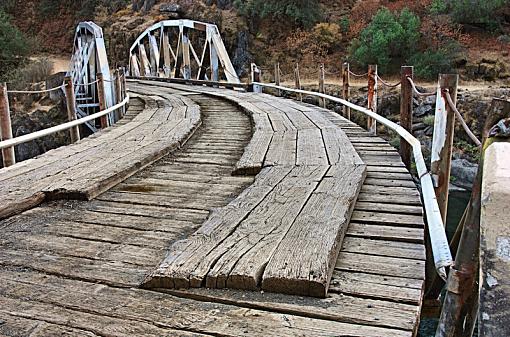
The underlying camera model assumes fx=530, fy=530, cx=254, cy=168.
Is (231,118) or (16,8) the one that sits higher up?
(16,8)

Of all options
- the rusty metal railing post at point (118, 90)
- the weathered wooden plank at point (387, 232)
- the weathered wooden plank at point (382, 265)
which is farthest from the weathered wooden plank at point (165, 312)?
the rusty metal railing post at point (118, 90)

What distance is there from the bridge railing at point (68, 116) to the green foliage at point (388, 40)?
44.7ft

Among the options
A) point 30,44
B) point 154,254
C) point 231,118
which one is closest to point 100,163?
point 154,254

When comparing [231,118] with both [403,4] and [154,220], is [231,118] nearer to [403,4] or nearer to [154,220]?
[154,220]

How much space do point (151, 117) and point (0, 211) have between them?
4.58 metres

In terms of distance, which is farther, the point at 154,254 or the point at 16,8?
the point at 16,8

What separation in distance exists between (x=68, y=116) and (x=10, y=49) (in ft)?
74.1

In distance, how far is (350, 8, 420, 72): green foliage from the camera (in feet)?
70.2

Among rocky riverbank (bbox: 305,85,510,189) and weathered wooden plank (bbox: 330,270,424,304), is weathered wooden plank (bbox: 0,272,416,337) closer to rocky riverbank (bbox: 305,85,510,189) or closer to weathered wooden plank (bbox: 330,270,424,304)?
weathered wooden plank (bbox: 330,270,424,304)

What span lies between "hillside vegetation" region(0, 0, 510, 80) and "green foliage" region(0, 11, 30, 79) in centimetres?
6

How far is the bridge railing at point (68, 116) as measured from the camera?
15.9ft

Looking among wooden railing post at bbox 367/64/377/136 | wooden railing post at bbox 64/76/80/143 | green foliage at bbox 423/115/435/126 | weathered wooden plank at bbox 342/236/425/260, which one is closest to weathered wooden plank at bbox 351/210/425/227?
weathered wooden plank at bbox 342/236/425/260

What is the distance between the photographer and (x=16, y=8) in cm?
3809

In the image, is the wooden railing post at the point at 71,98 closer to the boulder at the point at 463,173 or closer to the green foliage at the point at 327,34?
the boulder at the point at 463,173
